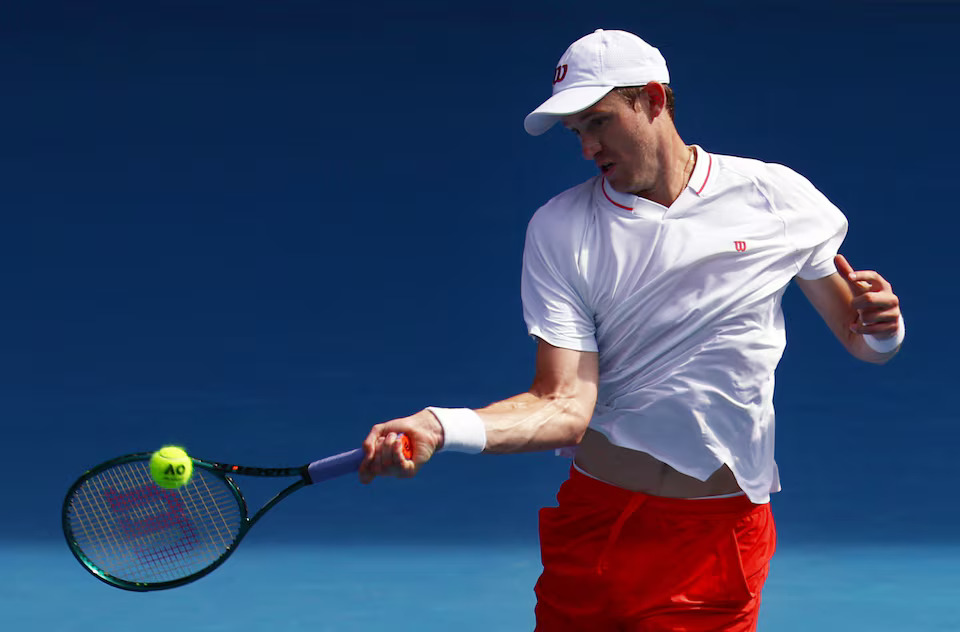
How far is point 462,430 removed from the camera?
2.51 m

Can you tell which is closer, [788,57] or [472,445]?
[472,445]

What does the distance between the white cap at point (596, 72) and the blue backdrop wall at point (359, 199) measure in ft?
10.6

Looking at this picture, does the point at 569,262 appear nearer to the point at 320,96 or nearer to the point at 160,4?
the point at 320,96

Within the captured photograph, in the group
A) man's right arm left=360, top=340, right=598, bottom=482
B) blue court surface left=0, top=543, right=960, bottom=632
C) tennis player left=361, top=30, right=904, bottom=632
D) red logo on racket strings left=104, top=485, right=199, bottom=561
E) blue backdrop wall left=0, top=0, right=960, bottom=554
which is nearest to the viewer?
man's right arm left=360, top=340, right=598, bottom=482

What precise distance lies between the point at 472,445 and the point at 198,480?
1.97 metres

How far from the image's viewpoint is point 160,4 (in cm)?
709

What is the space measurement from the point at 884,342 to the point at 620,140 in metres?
0.65

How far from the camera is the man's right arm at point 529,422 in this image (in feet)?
8.04

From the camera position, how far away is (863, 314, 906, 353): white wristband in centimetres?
278

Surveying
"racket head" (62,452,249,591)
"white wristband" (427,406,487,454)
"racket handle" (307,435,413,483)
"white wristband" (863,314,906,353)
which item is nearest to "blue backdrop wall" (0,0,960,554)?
"racket head" (62,452,249,591)

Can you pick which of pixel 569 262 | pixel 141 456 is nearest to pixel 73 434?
pixel 141 456

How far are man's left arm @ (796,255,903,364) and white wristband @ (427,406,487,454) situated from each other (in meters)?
0.74

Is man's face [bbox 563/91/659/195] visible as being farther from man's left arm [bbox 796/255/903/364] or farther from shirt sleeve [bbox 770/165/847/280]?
man's left arm [bbox 796/255/903/364]

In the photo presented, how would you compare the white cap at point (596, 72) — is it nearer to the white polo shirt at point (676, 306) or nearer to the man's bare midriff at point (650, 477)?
the white polo shirt at point (676, 306)
